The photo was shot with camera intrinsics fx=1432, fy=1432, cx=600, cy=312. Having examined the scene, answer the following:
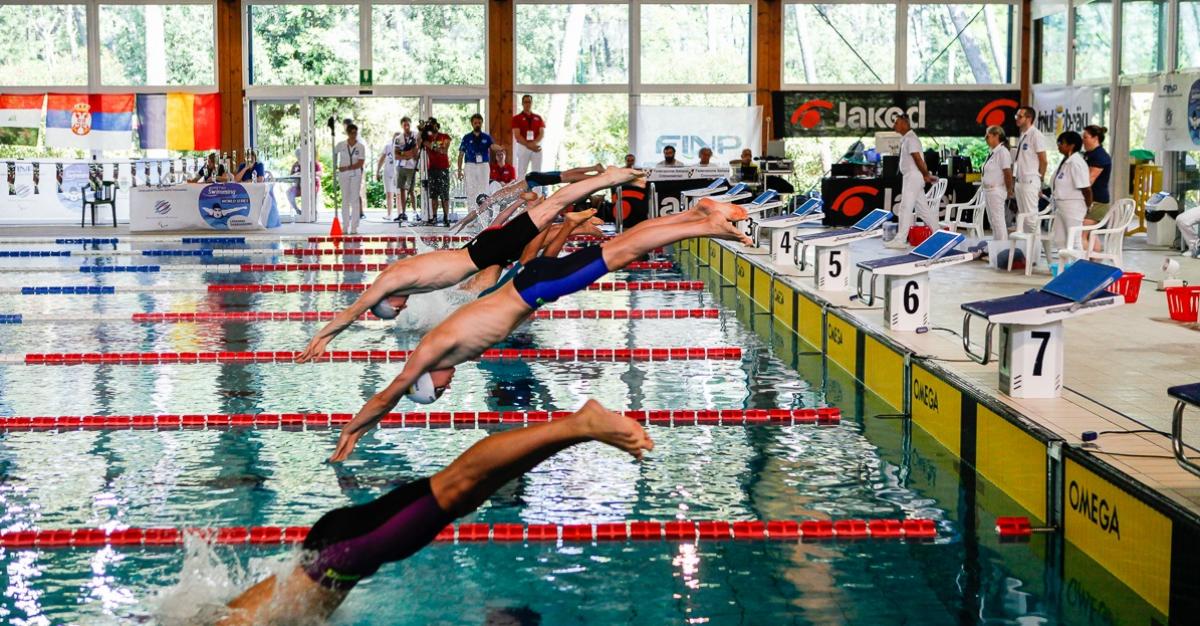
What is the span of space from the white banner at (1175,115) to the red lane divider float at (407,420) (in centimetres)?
974

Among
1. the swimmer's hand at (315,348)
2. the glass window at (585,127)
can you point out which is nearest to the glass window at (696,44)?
the glass window at (585,127)

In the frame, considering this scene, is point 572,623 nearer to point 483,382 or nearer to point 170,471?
point 170,471

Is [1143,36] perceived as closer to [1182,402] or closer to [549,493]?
[549,493]

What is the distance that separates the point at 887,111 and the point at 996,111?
1606 mm

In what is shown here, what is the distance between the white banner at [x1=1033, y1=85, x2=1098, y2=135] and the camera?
728 inches

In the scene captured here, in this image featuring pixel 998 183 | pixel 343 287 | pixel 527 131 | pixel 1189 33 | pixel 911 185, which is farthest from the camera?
pixel 527 131

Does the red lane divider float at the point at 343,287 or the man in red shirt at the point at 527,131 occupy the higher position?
the man in red shirt at the point at 527,131

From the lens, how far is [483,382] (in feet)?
25.9

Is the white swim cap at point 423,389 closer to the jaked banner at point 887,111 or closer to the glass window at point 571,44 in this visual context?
the glass window at point 571,44

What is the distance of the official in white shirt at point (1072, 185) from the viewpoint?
1098cm

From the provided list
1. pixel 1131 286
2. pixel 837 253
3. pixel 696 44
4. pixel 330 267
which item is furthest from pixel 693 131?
pixel 1131 286

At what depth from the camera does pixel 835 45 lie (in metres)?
21.8

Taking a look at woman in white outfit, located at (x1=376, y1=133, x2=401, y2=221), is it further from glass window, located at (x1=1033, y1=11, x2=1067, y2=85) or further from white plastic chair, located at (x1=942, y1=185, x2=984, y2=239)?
glass window, located at (x1=1033, y1=11, x2=1067, y2=85)

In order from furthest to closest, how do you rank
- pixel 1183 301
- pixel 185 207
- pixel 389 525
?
pixel 185 207 < pixel 1183 301 < pixel 389 525
